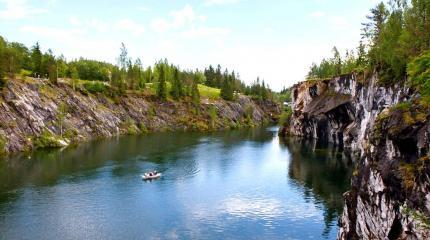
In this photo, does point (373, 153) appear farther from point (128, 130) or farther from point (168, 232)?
point (128, 130)

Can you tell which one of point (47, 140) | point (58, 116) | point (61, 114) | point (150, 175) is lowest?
point (150, 175)

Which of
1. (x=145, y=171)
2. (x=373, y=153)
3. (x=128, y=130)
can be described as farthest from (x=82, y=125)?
(x=373, y=153)

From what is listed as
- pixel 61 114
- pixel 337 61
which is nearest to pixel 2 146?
pixel 61 114

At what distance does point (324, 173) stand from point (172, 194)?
37674mm

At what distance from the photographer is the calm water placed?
57.5 m

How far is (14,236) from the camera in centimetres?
5372

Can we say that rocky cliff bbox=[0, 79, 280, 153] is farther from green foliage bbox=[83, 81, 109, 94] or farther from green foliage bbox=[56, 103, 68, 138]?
green foliage bbox=[83, 81, 109, 94]

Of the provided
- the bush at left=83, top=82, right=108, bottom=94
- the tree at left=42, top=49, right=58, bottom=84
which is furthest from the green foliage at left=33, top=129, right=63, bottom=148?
the bush at left=83, top=82, right=108, bottom=94

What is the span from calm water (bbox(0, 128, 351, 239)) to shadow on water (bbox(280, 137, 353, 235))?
0.20m

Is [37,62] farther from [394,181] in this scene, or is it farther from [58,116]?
[394,181]

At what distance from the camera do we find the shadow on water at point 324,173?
7126 cm

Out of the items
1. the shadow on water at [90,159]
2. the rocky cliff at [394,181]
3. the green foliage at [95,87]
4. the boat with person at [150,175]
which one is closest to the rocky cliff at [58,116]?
the green foliage at [95,87]

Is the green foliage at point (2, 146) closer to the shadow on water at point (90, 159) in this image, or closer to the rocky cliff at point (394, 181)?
the shadow on water at point (90, 159)

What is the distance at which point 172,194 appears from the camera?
76562mm
